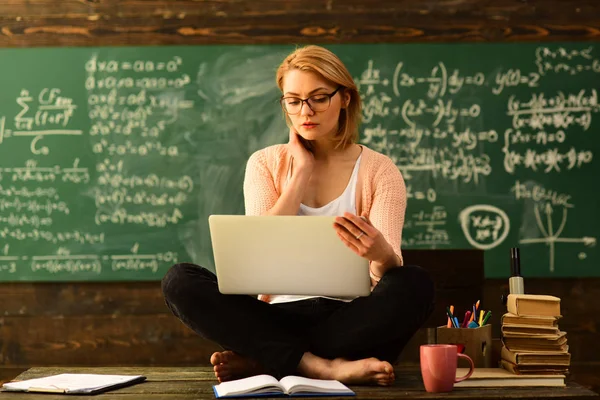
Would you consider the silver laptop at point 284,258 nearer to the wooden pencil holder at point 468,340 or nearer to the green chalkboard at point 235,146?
the wooden pencil holder at point 468,340

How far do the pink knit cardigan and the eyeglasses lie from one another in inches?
6.4

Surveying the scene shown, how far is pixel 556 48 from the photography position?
3.37 metres

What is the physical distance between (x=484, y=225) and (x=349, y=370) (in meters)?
1.70

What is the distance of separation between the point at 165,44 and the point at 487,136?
1429 millimetres

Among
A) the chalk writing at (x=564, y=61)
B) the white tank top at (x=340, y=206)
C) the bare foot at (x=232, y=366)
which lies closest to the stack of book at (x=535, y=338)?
the white tank top at (x=340, y=206)

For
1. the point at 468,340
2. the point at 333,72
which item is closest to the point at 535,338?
the point at 468,340

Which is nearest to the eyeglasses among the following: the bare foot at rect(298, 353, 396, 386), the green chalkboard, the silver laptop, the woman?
the woman

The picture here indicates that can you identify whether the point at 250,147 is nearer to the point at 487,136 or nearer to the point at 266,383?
the point at 487,136

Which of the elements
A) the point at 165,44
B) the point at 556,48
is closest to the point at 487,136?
the point at 556,48

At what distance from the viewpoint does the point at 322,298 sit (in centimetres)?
198

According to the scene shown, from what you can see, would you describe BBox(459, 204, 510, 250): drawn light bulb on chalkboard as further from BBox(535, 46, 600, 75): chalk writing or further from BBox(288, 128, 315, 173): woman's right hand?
BBox(288, 128, 315, 173): woman's right hand

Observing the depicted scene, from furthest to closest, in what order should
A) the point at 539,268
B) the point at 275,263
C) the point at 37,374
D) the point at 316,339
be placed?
the point at 539,268 < the point at 37,374 < the point at 316,339 < the point at 275,263

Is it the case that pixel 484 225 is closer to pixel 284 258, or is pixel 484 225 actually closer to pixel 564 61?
pixel 564 61

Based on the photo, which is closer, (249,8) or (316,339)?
(316,339)
